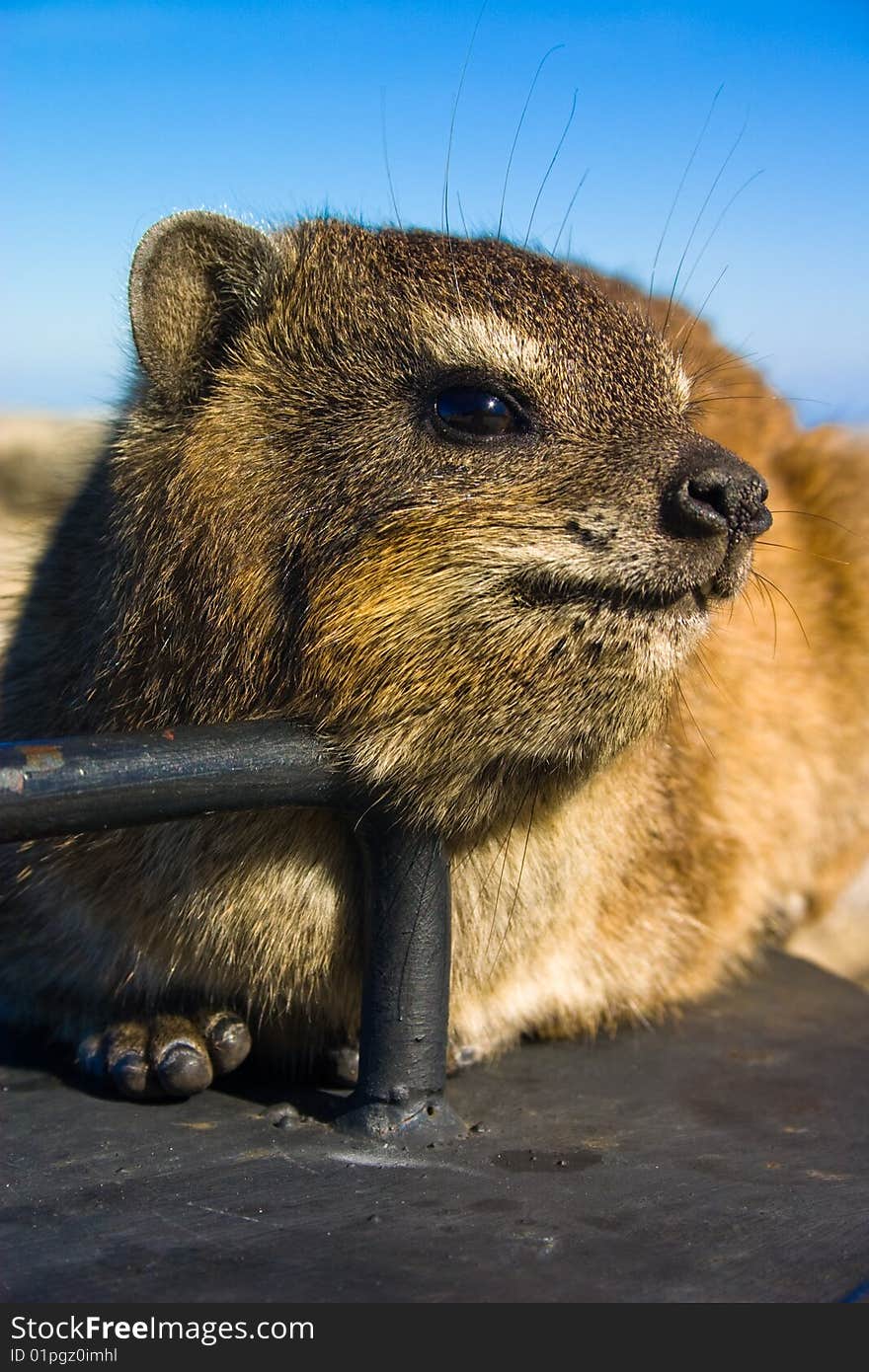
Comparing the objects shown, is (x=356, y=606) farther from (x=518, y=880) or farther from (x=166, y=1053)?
(x=166, y=1053)

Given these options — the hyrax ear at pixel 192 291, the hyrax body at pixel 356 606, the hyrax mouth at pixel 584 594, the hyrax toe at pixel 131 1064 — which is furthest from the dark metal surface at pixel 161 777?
the hyrax ear at pixel 192 291

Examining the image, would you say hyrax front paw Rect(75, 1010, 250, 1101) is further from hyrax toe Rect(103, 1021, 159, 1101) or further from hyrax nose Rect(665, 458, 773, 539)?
hyrax nose Rect(665, 458, 773, 539)

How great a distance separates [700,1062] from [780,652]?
7.26 feet

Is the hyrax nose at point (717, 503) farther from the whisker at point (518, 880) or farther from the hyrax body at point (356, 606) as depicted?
the whisker at point (518, 880)

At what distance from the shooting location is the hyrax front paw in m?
3.37

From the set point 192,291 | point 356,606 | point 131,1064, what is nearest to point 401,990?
point 131,1064

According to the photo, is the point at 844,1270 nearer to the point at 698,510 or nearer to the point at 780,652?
the point at 698,510

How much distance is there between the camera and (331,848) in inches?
129

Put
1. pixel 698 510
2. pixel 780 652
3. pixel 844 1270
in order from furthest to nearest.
→ 1. pixel 780 652
2. pixel 698 510
3. pixel 844 1270

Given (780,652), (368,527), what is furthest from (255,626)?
(780,652)

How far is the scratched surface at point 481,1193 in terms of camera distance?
7.91 ft

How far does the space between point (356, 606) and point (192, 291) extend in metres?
0.99

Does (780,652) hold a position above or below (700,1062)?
above

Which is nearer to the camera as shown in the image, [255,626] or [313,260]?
[255,626]
